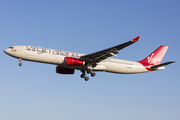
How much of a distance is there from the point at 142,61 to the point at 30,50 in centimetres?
1928

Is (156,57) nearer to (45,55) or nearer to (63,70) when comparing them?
(63,70)

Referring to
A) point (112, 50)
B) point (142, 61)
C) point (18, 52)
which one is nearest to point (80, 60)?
point (112, 50)

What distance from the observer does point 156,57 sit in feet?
152

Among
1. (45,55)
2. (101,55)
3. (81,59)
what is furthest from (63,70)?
(101,55)

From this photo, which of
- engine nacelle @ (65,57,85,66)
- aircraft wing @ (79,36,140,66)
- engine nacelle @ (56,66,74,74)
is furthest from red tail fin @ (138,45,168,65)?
engine nacelle @ (56,66,74,74)

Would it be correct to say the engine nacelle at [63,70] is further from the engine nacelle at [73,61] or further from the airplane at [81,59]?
the engine nacelle at [73,61]

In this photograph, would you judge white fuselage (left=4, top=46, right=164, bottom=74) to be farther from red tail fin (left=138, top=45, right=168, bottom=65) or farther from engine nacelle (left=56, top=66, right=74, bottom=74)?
red tail fin (left=138, top=45, right=168, bottom=65)

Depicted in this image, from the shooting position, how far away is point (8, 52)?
39.2 meters

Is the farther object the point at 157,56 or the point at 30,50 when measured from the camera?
the point at 157,56

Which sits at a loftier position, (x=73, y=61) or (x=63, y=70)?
(x=73, y=61)

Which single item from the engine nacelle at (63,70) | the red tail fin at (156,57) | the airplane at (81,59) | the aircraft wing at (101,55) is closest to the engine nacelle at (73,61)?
the airplane at (81,59)

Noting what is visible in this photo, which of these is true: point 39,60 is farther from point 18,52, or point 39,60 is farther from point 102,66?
point 102,66

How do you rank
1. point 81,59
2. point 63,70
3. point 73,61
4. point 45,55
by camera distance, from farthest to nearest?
1. point 63,70
2. point 81,59
3. point 45,55
4. point 73,61

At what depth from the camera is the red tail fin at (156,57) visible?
1795 inches
